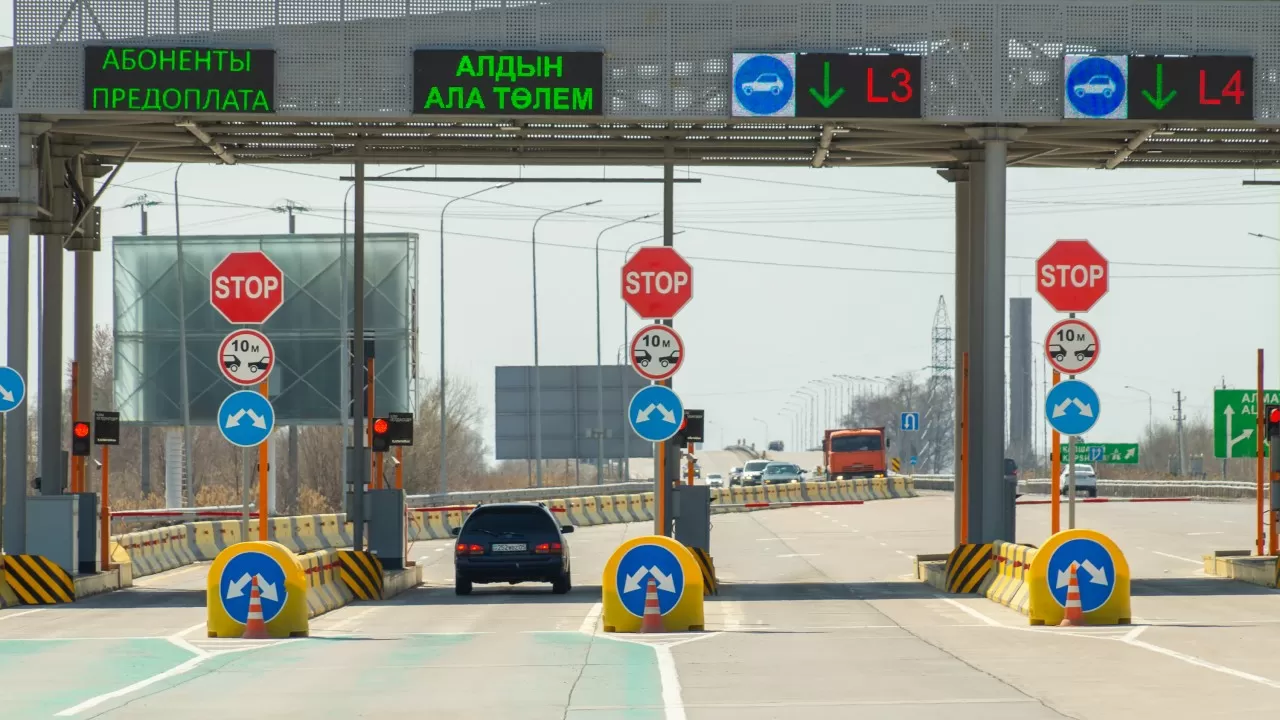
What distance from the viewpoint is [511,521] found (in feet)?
103

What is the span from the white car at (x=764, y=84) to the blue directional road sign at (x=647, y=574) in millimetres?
9219

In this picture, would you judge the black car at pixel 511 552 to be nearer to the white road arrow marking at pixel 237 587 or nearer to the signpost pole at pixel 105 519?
the signpost pole at pixel 105 519

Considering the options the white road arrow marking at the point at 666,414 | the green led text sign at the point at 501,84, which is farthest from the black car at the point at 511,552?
the white road arrow marking at the point at 666,414

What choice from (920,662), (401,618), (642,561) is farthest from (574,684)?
(401,618)

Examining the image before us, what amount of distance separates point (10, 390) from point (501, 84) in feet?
26.0

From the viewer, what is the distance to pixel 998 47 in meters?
28.5

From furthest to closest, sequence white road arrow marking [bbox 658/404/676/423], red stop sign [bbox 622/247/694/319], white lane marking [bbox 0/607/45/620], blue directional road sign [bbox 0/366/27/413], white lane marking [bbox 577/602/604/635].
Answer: blue directional road sign [bbox 0/366/27/413]
white lane marking [bbox 0/607/45/620]
red stop sign [bbox 622/247/694/319]
white lane marking [bbox 577/602/604/635]
white road arrow marking [bbox 658/404/676/423]

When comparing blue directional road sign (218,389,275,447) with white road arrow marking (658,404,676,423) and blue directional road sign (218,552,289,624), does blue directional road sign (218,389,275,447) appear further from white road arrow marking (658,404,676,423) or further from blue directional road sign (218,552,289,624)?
white road arrow marking (658,404,676,423)

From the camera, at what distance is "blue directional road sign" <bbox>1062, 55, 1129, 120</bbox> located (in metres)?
28.3

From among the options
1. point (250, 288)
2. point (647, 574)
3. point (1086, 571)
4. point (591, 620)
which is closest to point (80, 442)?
point (250, 288)

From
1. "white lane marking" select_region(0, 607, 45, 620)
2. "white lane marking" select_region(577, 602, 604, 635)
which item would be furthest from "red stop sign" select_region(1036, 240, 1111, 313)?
"white lane marking" select_region(0, 607, 45, 620)

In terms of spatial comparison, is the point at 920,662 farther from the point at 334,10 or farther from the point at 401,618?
the point at 334,10

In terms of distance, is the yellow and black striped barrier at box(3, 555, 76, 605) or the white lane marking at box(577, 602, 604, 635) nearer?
the white lane marking at box(577, 602, 604, 635)

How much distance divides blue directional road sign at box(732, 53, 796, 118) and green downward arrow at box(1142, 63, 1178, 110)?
16.2 feet
